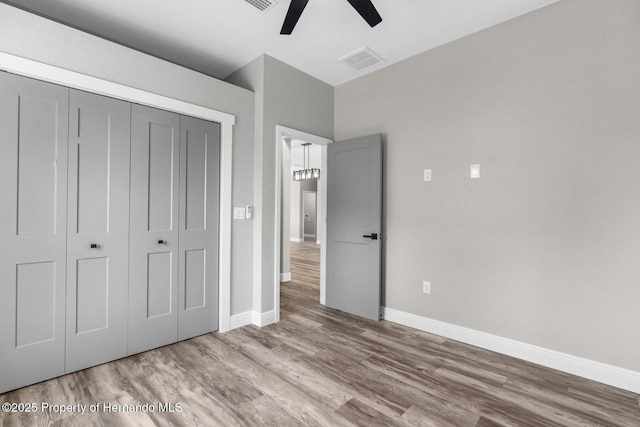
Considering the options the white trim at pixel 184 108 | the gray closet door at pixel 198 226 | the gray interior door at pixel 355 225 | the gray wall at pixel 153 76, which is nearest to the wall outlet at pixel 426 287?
the gray interior door at pixel 355 225

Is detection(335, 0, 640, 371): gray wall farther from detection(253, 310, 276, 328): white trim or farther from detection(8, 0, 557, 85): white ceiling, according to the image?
detection(253, 310, 276, 328): white trim

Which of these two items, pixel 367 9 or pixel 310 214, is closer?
pixel 367 9

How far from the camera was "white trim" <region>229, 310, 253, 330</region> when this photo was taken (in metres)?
3.11

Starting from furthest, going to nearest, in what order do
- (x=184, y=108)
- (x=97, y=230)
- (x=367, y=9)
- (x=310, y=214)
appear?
(x=310, y=214) → (x=184, y=108) → (x=97, y=230) → (x=367, y=9)

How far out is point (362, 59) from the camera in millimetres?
3287

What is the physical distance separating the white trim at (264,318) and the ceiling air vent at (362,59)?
2.98 metres

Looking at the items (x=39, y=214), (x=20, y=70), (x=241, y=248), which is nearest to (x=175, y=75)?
(x=20, y=70)

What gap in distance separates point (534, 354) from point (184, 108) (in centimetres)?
380

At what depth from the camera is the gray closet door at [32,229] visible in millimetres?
1959

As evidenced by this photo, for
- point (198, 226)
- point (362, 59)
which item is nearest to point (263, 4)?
point (362, 59)

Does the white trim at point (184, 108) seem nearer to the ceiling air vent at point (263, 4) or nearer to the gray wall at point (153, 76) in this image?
the gray wall at point (153, 76)

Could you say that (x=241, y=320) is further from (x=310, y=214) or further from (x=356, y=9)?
(x=310, y=214)

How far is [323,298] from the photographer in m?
3.96

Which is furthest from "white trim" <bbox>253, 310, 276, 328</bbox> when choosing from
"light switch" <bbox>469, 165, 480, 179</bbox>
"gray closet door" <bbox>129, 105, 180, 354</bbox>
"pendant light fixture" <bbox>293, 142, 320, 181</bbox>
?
"pendant light fixture" <bbox>293, 142, 320, 181</bbox>
